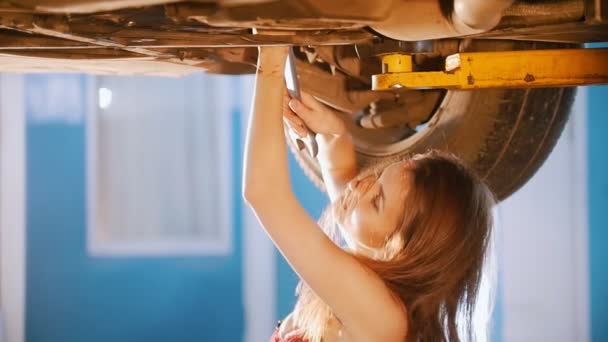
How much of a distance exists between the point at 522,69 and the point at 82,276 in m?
2.83

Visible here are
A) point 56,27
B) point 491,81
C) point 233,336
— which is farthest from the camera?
point 233,336

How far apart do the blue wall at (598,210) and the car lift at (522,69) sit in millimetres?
1841

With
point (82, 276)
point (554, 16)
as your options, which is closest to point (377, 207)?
point (554, 16)

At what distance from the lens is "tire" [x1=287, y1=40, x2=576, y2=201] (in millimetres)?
1486

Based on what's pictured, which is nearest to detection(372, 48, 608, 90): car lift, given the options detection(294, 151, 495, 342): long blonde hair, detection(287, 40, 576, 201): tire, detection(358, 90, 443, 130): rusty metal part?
detection(294, 151, 495, 342): long blonde hair

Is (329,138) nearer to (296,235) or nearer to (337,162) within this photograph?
(337,162)

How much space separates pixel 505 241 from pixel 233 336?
4.25ft

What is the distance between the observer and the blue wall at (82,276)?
3.41 m

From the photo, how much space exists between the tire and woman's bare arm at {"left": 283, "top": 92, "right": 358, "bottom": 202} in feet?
0.32

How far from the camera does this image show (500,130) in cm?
150

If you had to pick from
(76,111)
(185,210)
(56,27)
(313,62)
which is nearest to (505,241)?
(185,210)

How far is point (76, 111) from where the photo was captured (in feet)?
11.9

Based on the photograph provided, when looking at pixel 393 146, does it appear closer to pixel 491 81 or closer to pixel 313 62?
pixel 313 62

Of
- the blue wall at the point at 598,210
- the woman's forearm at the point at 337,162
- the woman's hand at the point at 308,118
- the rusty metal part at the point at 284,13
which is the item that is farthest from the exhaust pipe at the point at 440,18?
the blue wall at the point at 598,210
